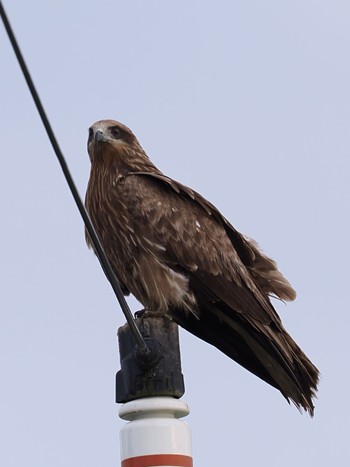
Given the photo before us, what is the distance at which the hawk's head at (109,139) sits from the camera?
8.02m

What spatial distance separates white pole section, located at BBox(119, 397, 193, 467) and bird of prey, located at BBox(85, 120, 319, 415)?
2023 mm

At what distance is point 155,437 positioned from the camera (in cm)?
455

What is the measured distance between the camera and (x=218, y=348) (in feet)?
23.6

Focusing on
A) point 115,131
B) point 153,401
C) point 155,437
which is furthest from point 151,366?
point 115,131

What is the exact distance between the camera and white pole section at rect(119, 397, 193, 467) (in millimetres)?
4508

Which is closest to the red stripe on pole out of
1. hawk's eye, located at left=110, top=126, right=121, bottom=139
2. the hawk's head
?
the hawk's head

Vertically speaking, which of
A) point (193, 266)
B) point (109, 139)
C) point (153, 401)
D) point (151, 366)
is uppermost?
point (109, 139)

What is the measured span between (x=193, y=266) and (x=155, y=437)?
9.66 feet

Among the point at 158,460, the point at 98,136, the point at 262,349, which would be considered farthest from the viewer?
the point at 98,136

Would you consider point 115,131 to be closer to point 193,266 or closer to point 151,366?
point 193,266

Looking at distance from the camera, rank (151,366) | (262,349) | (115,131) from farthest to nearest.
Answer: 1. (115,131)
2. (262,349)
3. (151,366)

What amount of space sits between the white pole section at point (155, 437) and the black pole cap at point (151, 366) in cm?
11

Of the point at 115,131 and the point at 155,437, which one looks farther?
the point at 115,131

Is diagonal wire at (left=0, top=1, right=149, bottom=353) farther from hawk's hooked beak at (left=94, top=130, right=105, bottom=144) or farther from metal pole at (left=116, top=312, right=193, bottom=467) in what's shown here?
hawk's hooked beak at (left=94, top=130, right=105, bottom=144)
